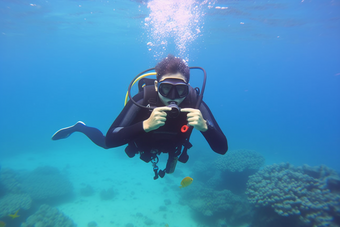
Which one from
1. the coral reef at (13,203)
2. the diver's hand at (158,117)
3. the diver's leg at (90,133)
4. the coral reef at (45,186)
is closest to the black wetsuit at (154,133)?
the diver's hand at (158,117)

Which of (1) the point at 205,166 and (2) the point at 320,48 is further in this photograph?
(2) the point at 320,48

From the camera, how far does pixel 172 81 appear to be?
232 cm

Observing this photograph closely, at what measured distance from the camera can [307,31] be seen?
20.5 m

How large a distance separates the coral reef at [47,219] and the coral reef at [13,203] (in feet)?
3.34

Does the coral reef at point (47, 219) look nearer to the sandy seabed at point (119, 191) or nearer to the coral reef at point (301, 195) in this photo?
the sandy seabed at point (119, 191)

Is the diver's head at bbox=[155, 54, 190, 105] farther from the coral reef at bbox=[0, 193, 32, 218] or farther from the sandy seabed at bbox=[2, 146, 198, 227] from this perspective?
the coral reef at bbox=[0, 193, 32, 218]

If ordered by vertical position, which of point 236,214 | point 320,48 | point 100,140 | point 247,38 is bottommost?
point 236,214

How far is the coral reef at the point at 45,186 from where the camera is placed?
10352 mm

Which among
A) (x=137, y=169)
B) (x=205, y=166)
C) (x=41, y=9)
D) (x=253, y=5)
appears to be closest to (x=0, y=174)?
(x=137, y=169)

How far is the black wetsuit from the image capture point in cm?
230

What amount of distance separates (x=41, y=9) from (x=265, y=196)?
25859mm

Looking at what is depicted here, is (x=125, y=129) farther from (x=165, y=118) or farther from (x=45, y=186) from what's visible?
(x=45, y=186)

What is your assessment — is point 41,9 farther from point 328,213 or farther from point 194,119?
point 328,213

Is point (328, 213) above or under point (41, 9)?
under
